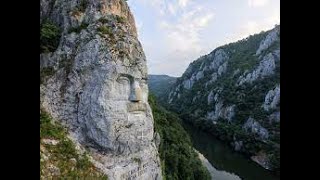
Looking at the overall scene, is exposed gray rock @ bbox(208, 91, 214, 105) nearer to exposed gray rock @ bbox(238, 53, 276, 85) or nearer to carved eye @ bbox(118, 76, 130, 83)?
exposed gray rock @ bbox(238, 53, 276, 85)

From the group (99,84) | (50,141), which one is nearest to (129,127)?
(99,84)

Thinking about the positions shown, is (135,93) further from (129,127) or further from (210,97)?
(210,97)

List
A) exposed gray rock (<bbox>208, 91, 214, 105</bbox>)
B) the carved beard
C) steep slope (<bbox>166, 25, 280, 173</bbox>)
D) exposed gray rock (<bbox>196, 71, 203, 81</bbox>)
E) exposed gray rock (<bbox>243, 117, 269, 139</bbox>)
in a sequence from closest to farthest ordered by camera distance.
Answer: the carved beard → steep slope (<bbox>166, 25, 280, 173</bbox>) → exposed gray rock (<bbox>243, 117, 269, 139</bbox>) → exposed gray rock (<bbox>208, 91, 214, 105</bbox>) → exposed gray rock (<bbox>196, 71, 203, 81</bbox>)

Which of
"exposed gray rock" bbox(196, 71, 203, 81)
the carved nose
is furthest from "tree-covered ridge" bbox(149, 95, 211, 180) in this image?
"exposed gray rock" bbox(196, 71, 203, 81)

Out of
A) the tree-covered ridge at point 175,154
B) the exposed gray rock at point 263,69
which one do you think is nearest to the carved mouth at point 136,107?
the tree-covered ridge at point 175,154

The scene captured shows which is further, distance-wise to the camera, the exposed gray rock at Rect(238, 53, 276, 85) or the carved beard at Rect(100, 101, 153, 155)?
the exposed gray rock at Rect(238, 53, 276, 85)

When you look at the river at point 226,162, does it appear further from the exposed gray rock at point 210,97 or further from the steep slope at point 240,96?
the exposed gray rock at point 210,97

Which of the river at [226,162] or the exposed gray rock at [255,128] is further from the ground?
the exposed gray rock at [255,128]
